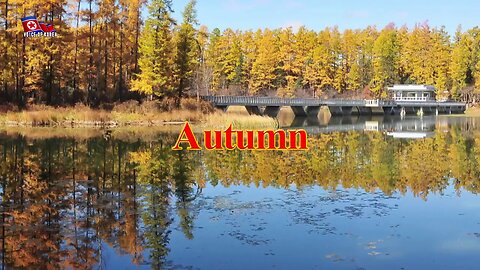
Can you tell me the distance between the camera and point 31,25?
124ft

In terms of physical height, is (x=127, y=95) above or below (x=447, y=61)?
below

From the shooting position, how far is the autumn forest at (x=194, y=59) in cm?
3947

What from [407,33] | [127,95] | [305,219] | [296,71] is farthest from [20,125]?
[407,33]

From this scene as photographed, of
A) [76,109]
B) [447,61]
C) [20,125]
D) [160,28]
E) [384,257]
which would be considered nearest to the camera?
[384,257]

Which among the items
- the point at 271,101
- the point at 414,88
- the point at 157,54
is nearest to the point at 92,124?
the point at 157,54

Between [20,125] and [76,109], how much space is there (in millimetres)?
4383

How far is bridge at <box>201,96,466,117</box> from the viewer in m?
53.8

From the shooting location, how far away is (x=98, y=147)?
24.0 metres

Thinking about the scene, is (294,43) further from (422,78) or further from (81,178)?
(81,178)

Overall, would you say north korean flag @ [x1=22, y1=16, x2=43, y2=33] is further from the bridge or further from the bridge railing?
the bridge railing

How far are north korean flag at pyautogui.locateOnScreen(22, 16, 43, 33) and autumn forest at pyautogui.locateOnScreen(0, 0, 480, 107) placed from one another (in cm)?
45

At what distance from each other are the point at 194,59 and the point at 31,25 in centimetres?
1476

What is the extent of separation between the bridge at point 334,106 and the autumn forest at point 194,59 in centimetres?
481

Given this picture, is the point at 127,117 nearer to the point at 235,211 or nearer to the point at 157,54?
the point at 157,54
